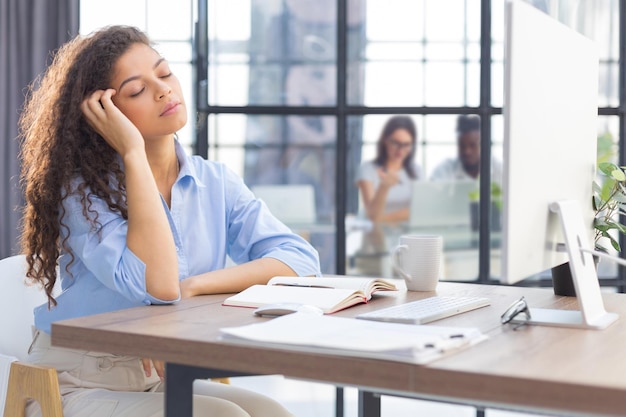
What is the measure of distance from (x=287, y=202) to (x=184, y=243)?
5.81 ft

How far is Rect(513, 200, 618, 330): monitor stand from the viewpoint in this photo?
4.69ft

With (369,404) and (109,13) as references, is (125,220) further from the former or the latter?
(109,13)

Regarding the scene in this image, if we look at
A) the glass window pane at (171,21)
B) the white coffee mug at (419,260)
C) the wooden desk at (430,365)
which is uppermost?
the glass window pane at (171,21)

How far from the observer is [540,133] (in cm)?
138

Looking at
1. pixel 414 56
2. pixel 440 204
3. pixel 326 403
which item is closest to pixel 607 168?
pixel 414 56

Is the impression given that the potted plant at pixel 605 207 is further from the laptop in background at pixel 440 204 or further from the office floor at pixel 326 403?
the laptop in background at pixel 440 204

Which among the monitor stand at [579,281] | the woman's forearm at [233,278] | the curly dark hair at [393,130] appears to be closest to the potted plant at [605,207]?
the monitor stand at [579,281]

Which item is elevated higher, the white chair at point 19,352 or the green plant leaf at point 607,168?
the green plant leaf at point 607,168

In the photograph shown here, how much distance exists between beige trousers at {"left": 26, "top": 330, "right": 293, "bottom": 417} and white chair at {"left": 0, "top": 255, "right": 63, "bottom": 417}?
38 millimetres

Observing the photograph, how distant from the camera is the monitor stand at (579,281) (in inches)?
56.3

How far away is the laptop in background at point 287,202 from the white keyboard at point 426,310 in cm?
196

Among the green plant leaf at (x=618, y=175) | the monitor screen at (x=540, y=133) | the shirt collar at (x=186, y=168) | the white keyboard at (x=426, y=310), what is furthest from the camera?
the shirt collar at (x=186, y=168)

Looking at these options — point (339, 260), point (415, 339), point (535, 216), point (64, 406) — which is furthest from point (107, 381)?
point (339, 260)

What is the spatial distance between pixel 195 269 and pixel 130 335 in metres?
0.61
